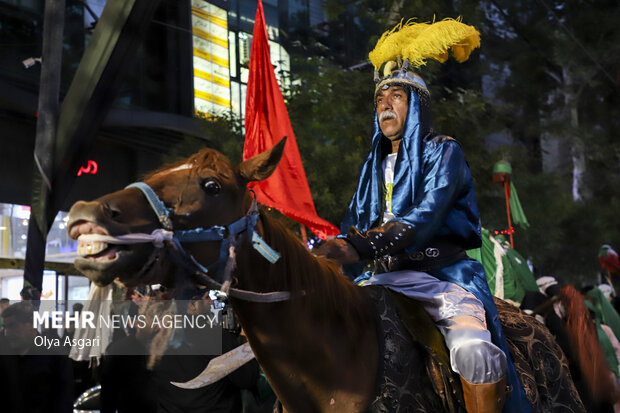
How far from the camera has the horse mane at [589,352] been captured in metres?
4.80

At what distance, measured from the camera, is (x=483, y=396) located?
3.27 metres

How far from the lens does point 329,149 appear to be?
10492 millimetres

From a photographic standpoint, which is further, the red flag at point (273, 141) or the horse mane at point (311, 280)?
the red flag at point (273, 141)

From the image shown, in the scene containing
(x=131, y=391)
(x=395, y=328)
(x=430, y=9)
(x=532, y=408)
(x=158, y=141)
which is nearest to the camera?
(x=395, y=328)

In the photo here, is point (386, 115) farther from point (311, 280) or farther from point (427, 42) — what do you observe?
point (311, 280)

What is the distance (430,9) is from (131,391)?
6677 mm

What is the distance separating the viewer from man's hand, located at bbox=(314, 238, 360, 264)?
3.17m

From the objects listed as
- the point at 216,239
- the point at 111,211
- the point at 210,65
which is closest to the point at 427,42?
the point at 216,239

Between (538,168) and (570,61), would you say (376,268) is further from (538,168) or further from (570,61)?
(538,168)

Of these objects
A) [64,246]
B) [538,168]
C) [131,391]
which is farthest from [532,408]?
[538,168]

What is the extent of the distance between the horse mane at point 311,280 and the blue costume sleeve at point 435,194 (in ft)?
1.37

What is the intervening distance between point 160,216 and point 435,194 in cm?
148

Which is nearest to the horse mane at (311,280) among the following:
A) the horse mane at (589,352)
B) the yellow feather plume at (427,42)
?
the yellow feather plume at (427,42)

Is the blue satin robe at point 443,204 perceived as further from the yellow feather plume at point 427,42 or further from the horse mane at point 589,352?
the horse mane at point 589,352
